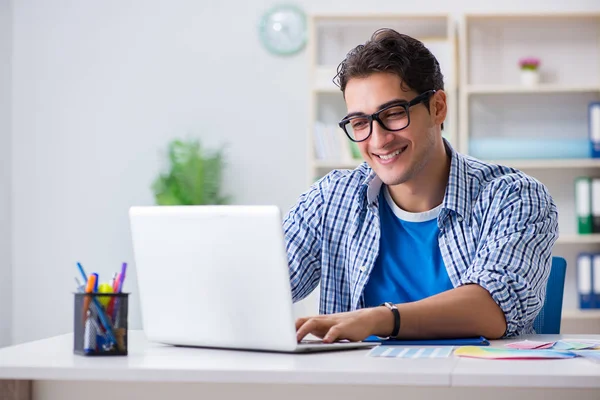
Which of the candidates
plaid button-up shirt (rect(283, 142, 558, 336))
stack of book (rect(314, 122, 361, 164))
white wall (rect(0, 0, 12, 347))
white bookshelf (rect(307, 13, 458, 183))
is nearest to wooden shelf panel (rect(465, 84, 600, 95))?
white bookshelf (rect(307, 13, 458, 183))

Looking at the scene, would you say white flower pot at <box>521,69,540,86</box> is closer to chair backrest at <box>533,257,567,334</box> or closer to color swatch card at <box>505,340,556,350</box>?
chair backrest at <box>533,257,567,334</box>

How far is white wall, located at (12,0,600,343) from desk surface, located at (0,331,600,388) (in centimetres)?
328

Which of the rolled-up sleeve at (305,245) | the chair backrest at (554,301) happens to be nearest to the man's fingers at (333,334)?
the rolled-up sleeve at (305,245)

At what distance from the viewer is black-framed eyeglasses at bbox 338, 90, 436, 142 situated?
174cm

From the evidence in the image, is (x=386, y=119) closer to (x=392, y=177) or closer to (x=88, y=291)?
(x=392, y=177)

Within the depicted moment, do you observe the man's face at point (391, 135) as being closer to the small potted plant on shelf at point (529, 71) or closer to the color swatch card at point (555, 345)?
the color swatch card at point (555, 345)

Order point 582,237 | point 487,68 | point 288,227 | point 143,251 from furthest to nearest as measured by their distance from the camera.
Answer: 1. point 487,68
2. point 582,237
3. point 288,227
4. point 143,251

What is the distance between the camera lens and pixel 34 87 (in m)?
4.69

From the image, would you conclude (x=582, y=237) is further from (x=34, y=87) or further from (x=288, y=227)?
(x=34, y=87)

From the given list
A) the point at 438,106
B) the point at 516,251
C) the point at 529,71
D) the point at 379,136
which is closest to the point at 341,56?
the point at 529,71

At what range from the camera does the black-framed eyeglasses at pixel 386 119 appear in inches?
68.7

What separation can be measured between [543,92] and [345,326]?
3119 millimetres

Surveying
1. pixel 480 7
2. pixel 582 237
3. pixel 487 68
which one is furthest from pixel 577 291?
pixel 480 7

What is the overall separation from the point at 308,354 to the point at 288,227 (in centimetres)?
76
